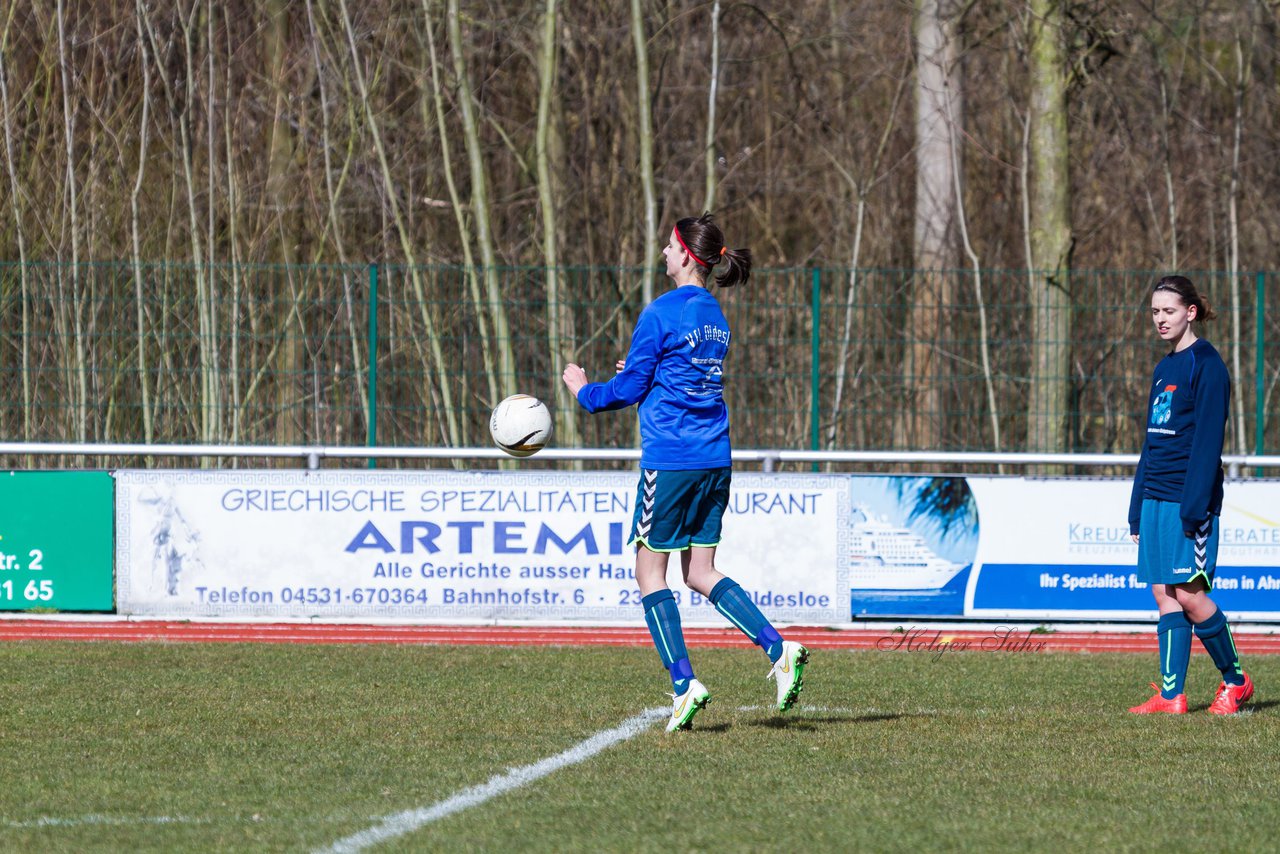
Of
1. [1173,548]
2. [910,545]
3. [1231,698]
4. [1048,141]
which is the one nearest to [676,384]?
[1173,548]

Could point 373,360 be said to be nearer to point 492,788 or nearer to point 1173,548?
point 1173,548

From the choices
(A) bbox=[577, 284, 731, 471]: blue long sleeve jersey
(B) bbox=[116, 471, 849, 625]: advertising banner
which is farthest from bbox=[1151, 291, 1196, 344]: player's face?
(B) bbox=[116, 471, 849, 625]: advertising banner

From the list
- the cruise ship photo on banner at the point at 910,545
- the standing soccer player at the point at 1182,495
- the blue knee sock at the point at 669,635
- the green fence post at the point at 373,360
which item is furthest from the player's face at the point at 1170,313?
the green fence post at the point at 373,360

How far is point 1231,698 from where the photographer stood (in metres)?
7.77

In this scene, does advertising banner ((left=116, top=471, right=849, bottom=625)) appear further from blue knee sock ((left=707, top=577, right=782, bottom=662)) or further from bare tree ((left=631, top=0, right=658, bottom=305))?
bare tree ((left=631, top=0, right=658, bottom=305))

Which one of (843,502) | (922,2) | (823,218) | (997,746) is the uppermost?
(922,2)

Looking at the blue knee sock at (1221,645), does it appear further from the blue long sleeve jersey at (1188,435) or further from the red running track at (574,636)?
the red running track at (574,636)

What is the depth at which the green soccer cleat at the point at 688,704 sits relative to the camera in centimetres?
682

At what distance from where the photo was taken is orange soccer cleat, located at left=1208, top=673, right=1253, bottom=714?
7.73 m

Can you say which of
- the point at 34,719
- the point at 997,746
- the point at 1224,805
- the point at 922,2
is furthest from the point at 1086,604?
the point at 922,2

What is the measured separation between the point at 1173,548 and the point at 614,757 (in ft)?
9.31

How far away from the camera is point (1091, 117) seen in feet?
74.8

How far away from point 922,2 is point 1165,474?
39.3 ft

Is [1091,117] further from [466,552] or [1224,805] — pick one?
[1224,805]
